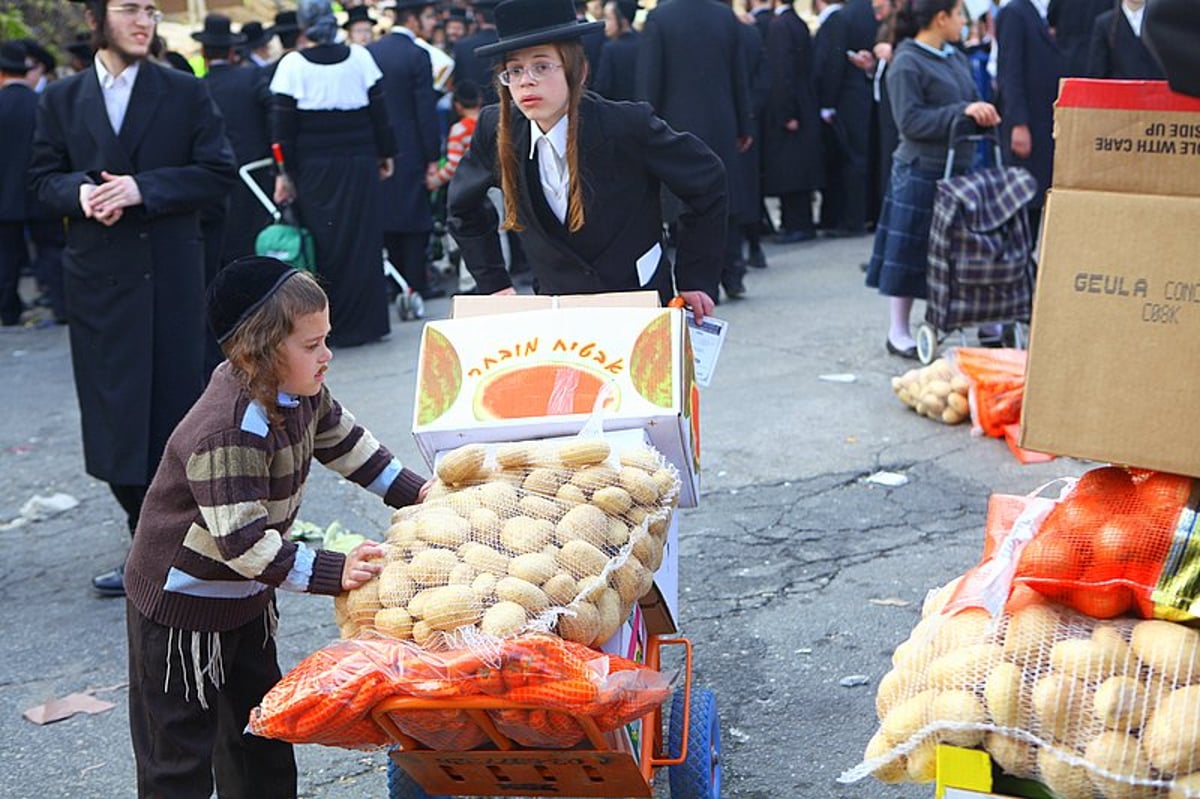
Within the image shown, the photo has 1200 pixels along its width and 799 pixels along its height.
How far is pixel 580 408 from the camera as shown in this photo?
10.8 ft

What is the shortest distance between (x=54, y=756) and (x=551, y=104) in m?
2.38

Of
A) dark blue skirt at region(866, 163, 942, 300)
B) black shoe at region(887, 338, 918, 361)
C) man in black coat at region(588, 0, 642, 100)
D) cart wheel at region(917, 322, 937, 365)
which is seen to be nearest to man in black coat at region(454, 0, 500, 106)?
man in black coat at region(588, 0, 642, 100)

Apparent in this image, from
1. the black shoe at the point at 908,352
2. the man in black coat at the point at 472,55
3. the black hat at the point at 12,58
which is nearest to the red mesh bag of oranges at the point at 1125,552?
the black shoe at the point at 908,352

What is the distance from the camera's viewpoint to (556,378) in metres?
3.33

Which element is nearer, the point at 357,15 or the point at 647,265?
the point at 647,265

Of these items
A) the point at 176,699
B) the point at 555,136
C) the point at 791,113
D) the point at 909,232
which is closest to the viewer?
the point at 176,699

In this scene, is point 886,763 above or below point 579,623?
below

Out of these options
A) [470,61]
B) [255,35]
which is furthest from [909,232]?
[255,35]

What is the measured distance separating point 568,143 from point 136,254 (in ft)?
6.58

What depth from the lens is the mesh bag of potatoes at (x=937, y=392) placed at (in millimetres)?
6691

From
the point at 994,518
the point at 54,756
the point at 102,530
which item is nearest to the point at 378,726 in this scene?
the point at 994,518

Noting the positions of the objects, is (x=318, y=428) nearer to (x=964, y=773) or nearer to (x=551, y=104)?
(x=551, y=104)

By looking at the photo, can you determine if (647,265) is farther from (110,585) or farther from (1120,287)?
(110,585)

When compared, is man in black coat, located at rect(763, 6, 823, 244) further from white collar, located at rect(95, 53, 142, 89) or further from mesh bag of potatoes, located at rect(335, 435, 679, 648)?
mesh bag of potatoes, located at rect(335, 435, 679, 648)
